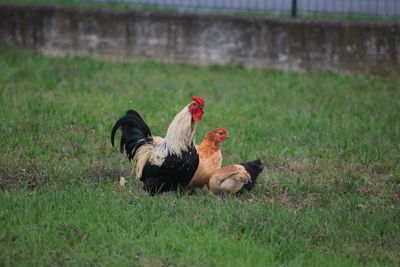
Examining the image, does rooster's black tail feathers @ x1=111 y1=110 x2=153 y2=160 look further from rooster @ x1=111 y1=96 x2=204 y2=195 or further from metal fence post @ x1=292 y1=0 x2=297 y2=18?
metal fence post @ x1=292 y1=0 x2=297 y2=18

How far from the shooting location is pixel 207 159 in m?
6.29

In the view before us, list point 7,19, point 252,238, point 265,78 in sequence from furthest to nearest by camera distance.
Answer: point 7,19, point 265,78, point 252,238

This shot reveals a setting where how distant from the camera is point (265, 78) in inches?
410

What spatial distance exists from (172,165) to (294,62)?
17.8 ft

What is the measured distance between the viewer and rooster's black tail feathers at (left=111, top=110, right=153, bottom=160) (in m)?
6.17

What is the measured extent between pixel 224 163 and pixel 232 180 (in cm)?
93

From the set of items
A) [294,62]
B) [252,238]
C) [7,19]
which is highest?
[7,19]

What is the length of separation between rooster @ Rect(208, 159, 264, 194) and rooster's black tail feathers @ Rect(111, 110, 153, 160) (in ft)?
2.54

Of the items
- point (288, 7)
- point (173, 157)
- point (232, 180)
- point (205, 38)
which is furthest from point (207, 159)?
point (288, 7)

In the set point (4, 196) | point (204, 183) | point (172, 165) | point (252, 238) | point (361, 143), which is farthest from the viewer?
point (361, 143)

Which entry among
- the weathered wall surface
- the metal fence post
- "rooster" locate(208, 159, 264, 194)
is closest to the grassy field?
"rooster" locate(208, 159, 264, 194)

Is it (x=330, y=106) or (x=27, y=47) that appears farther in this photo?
(x=27, y=47)

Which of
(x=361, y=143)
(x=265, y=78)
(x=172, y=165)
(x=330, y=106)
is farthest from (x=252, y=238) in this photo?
(x=265, y=78)

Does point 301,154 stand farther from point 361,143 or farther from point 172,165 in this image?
point 172,165
